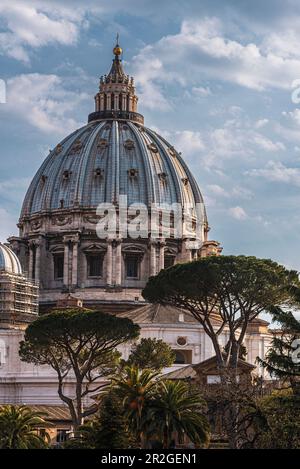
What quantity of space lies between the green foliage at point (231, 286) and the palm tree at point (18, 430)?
14449 mm

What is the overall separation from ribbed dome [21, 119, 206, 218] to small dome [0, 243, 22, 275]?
49.3 ft

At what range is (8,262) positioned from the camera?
8638 cm

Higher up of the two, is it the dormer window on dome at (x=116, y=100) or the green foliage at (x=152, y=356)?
the dormer window on dome at (x=116, y=100)

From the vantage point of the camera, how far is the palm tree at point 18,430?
45.0 metres

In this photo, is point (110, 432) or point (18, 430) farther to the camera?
point (18, 430)

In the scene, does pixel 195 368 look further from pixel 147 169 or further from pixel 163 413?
pixel 147 169

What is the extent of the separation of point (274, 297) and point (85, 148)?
47.5 metres

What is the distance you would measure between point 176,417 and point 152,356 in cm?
2483

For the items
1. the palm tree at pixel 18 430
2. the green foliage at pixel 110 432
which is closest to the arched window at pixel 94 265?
the palm tree at pixel 18 430

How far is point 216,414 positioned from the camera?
49438mm

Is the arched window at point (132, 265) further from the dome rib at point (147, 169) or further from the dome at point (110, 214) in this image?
the dome rib at point (147, 169)

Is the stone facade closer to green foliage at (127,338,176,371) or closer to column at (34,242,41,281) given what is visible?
column at (34,242,41,281)

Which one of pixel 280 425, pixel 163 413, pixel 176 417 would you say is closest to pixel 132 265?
pixel 280 425

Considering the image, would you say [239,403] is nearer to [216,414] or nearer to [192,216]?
[216,414]
